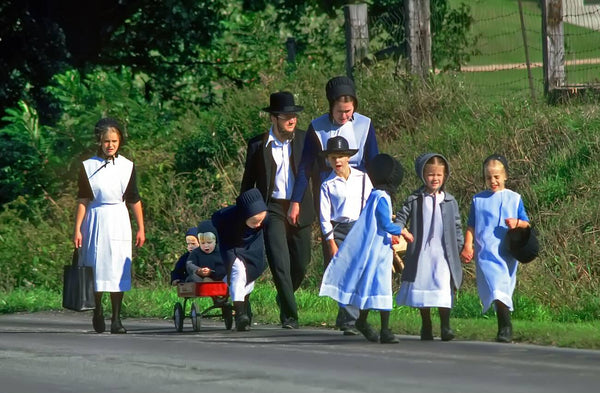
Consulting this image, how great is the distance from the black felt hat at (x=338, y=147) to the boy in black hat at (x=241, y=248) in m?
1.04

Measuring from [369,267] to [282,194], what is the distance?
5.82 feet

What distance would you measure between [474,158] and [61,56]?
9464mm

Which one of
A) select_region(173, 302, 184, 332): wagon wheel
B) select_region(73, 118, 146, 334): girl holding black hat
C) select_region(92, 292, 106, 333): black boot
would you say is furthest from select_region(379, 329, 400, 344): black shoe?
select_region(92, 292, 106, 333): black boot

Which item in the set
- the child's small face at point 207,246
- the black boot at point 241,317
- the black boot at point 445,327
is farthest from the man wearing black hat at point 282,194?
the black boot at point 445,327

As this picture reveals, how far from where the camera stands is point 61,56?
79.6 feet

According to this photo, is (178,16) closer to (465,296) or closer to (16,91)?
(16,91)

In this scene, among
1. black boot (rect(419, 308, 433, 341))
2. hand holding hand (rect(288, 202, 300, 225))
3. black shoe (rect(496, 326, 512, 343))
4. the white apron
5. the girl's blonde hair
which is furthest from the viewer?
the girl's blonde hair

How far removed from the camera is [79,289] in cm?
1297

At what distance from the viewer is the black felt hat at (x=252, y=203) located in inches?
496

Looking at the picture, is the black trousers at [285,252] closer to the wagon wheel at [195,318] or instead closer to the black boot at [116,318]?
the wagon wheel at [195,318]

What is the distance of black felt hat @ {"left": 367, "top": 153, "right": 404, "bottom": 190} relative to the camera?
456 inches

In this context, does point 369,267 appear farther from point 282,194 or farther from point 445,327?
point 282,194

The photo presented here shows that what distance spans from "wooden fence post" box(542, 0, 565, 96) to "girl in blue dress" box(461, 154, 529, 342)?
6513 mm

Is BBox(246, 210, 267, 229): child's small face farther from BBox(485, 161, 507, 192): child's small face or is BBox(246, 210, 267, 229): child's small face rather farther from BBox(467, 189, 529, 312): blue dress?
BBox(485, 161, 507, 192): child's small face
